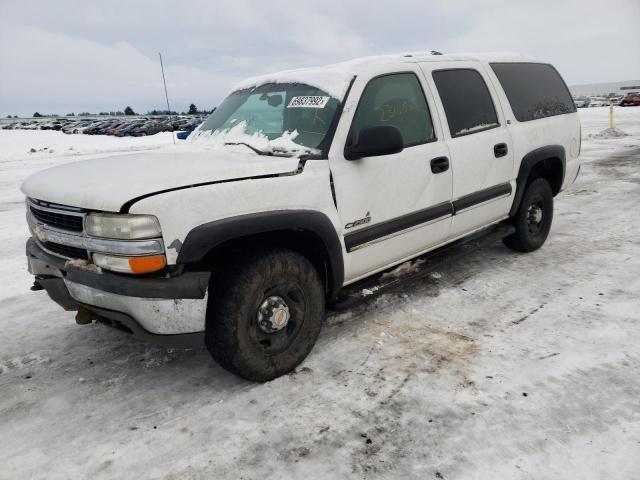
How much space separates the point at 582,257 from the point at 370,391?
321cm

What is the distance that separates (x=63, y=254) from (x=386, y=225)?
1.98 meters

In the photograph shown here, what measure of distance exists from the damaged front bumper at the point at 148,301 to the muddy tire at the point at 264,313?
141 millimetres

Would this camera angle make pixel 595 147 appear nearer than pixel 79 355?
No

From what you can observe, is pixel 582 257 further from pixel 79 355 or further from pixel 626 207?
pixel 79 355

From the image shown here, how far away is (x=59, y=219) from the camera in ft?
8.72

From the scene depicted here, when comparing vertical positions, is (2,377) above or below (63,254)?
below

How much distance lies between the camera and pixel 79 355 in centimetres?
332

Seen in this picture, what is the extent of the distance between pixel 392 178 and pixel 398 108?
1.82ft

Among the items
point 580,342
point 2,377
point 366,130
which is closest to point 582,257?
point 580,342

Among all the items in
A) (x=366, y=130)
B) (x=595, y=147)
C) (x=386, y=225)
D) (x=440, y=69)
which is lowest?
(x=595, y=147)

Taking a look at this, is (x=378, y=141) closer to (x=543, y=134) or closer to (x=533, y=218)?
(x=543, y=134)

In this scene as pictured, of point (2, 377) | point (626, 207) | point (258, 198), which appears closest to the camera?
point (258, 198)

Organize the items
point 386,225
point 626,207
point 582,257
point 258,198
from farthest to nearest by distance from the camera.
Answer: point 626,207, point 582,257, point 386,225, point 258,198

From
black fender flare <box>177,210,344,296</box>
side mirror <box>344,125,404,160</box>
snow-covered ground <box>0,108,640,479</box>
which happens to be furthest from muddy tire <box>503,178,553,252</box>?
black fender flare <box>177,210,344,296</box>
